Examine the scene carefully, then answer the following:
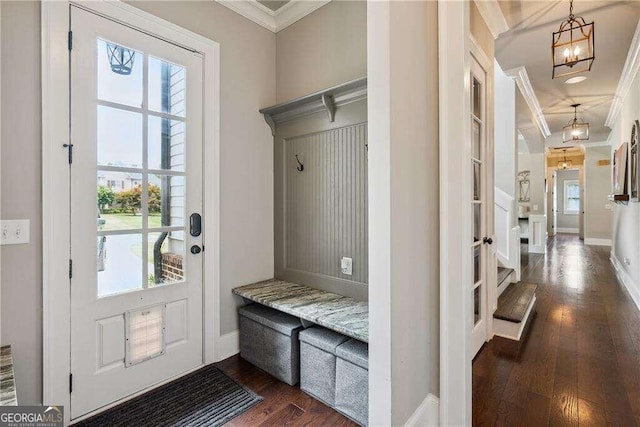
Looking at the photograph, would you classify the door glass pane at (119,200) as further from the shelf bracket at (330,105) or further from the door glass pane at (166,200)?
the shelf bracket at (330,105)

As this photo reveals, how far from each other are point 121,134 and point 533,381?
298cm

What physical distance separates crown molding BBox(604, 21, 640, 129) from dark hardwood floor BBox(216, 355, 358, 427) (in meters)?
4.24

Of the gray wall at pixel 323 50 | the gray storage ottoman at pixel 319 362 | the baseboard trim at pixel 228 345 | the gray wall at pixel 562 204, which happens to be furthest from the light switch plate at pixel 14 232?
the gray wall at pixel 562 204

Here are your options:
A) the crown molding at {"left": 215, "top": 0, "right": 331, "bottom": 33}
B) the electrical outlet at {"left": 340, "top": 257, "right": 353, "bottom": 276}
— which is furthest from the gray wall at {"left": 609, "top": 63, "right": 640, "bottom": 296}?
the crown molding at {"left": 215, "top": 0, "right": 331, "bottom": 33}

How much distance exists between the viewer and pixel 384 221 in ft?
4.03

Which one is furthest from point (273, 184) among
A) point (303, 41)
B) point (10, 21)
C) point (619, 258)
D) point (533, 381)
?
point (619, 258)

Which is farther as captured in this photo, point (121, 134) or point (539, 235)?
point (539, 235)

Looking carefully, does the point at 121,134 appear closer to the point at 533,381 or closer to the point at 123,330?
the point at 123,330

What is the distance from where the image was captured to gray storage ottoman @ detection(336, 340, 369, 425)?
1.62 meters

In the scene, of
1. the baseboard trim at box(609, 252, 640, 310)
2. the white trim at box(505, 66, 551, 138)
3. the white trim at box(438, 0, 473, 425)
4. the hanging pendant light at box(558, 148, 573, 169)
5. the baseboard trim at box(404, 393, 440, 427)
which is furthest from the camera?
the hanging pendant light at box(558, 148, 573, 169)

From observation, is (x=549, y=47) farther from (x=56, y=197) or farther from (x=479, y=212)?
(x=56, y=197)

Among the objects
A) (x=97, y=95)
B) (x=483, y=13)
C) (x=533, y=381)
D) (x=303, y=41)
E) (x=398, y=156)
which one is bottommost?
(x=533, y=381)

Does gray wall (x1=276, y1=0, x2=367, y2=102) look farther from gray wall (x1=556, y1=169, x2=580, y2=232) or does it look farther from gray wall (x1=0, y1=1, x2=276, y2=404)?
gray wall (x1=556, y1=169, x2=580, y2=232)

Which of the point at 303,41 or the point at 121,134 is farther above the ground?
the point at 303,41
